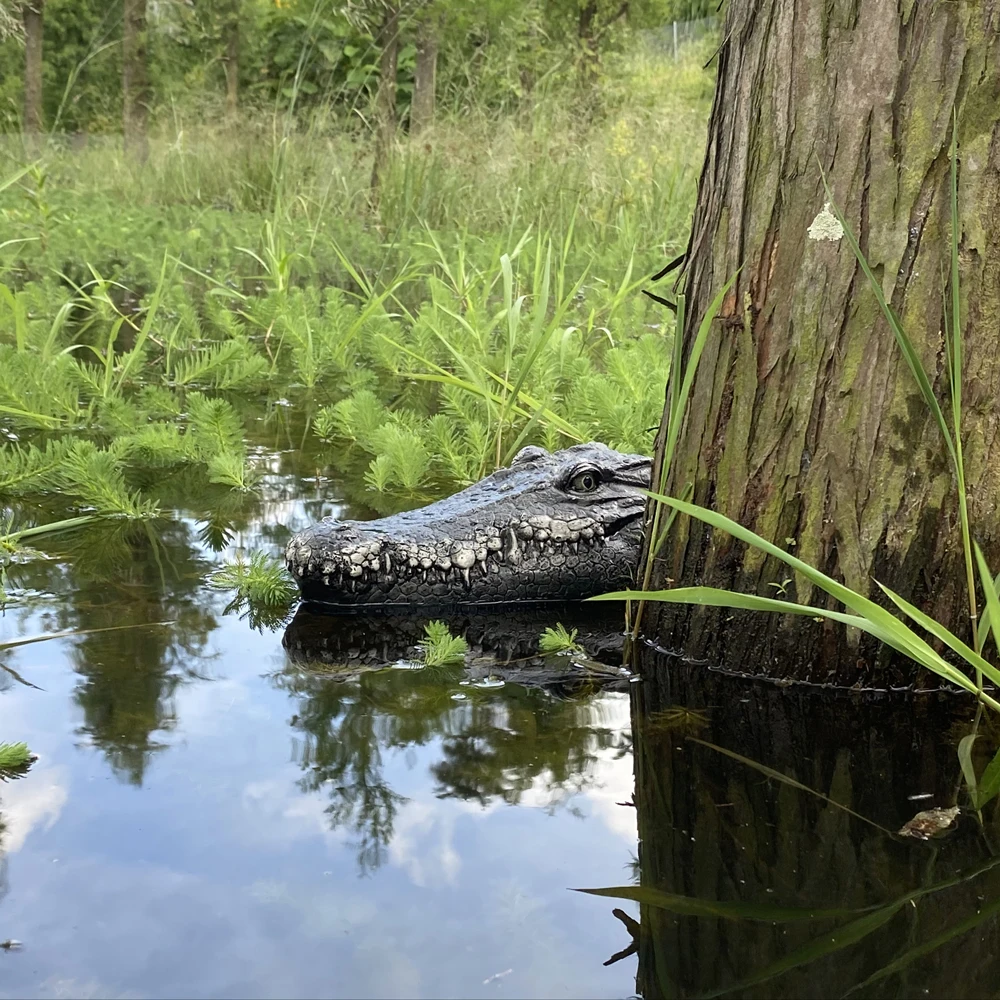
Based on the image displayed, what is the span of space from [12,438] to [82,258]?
4671 millimetres

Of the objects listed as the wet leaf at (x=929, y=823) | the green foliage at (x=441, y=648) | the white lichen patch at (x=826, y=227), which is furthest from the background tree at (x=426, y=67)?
the wet leaf at (x=929, y=823)

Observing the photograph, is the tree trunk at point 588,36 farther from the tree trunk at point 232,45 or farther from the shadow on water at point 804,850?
the shadow on water at point 804,850

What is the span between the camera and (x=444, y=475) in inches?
181

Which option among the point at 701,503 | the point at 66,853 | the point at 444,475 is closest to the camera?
the point at 66,853

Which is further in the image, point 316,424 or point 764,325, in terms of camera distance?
point 316,424

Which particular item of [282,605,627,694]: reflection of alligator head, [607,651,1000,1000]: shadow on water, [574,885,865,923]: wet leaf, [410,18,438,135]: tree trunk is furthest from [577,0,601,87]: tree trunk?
[574,885,865,923]: wet leaf

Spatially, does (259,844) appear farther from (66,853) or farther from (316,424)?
(316,424)

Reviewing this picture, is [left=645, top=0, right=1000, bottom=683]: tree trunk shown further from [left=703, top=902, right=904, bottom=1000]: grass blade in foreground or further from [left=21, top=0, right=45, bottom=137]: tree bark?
[left=21, top=0, right=45, bottom=137]: tree bark

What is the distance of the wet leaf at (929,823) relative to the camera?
2000 millimetres

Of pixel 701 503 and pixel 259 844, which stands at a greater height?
pixel 701 503

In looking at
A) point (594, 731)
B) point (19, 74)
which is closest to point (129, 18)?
point (594, 731)

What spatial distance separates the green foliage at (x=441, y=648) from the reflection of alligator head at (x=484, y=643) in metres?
0.05

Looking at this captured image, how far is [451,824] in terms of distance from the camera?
2045mm

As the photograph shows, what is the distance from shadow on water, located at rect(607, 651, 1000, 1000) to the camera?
5.34 ft
